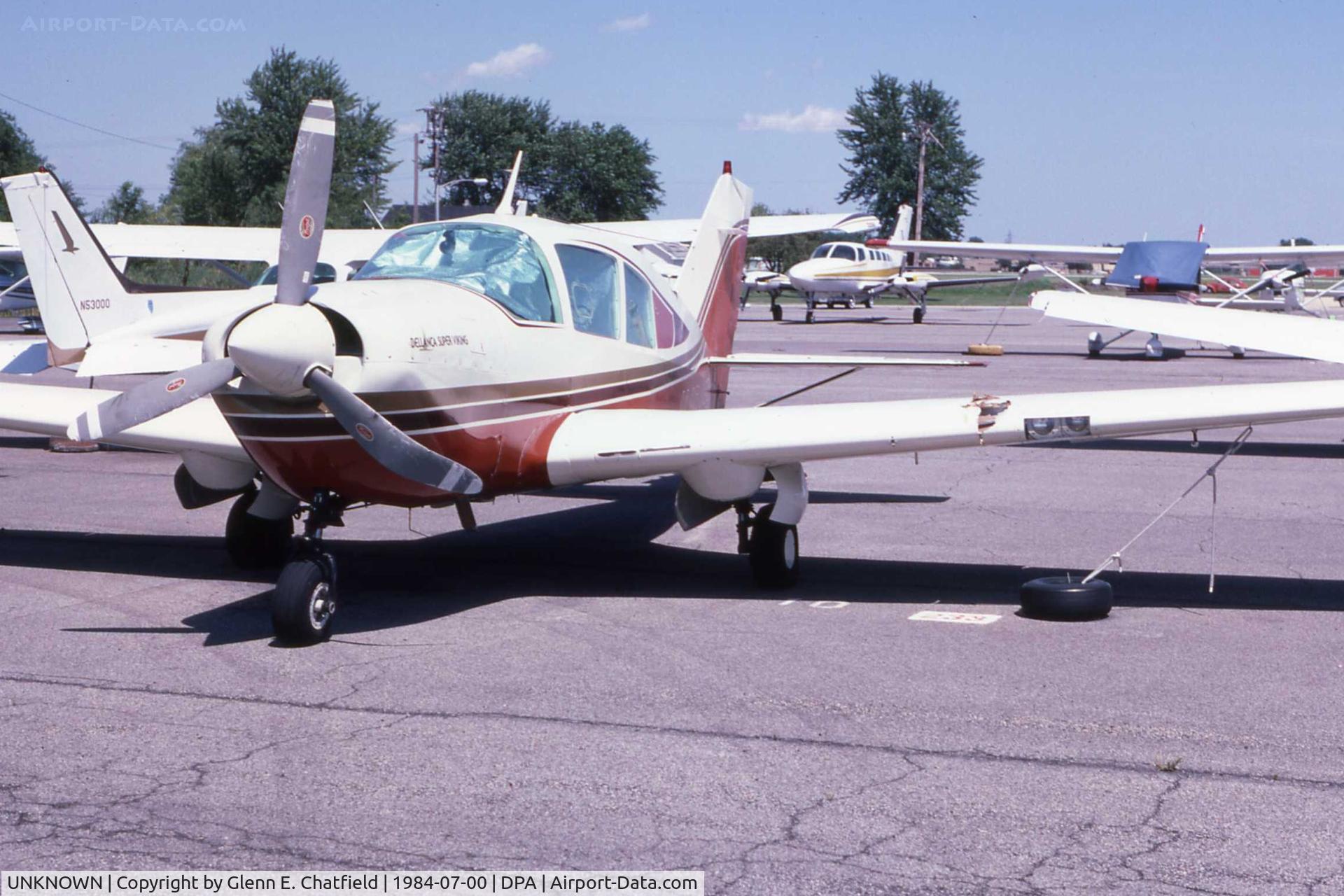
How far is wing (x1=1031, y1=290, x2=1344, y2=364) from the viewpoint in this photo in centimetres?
793

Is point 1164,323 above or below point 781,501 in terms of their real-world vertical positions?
above

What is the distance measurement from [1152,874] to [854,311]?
202 ft

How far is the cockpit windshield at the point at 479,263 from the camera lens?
7.72m

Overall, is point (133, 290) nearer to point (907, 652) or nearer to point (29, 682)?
point (29, 682)

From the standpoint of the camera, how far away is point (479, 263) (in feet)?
25.6

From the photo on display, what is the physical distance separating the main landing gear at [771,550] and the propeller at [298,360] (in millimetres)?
2251

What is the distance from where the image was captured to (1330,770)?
5.07 metres

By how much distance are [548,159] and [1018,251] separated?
213 ft

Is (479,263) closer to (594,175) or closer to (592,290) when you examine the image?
(592,290)

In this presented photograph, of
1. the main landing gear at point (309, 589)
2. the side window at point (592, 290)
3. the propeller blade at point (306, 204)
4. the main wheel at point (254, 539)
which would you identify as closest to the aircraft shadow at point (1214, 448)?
the side window at point (592, 290)

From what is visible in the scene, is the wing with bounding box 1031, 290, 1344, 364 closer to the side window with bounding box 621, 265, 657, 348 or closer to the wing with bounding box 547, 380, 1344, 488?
the wing with bounding box 547, 380, 1344, 488

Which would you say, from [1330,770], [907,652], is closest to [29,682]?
[907,652]

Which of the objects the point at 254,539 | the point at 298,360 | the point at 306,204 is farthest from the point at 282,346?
the point at 254,539

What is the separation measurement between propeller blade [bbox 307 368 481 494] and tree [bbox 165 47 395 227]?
68528mm
